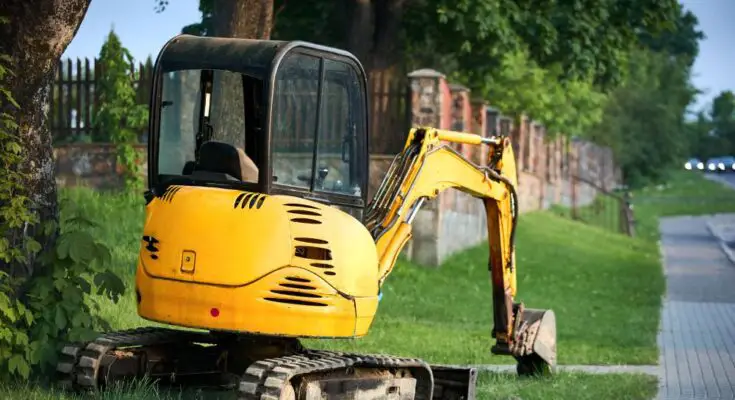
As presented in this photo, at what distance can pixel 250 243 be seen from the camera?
9.80 m

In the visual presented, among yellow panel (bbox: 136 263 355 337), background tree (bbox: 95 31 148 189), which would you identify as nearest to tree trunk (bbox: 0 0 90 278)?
yellow panel (bbox: 136 263 355 337)

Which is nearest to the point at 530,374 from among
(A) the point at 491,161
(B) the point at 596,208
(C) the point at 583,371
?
(C) the point at 583,371

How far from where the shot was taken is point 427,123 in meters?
26.0

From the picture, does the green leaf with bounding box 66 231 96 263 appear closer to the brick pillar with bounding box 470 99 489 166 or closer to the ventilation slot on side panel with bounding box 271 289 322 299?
the ventilation slot on side panel with bounding box 271 289 322 299

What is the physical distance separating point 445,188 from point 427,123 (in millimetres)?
14098

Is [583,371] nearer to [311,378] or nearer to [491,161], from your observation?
[491,161]

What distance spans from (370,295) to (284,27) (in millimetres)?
21916

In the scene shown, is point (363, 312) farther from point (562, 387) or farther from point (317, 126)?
point (562, 387)

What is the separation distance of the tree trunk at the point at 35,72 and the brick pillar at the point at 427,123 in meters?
14.0

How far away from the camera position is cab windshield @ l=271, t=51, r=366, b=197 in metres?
10.2

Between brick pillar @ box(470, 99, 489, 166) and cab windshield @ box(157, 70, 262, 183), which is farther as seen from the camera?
brick pillar @ box(470, 99, 489, 166)

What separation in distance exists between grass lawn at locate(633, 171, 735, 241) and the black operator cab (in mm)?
34930

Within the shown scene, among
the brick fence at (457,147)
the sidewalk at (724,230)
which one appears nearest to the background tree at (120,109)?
the brick fence at (457,147)

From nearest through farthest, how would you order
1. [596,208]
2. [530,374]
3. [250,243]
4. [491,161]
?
[250,243] → [491,161] → [530,374] → [596,208]
